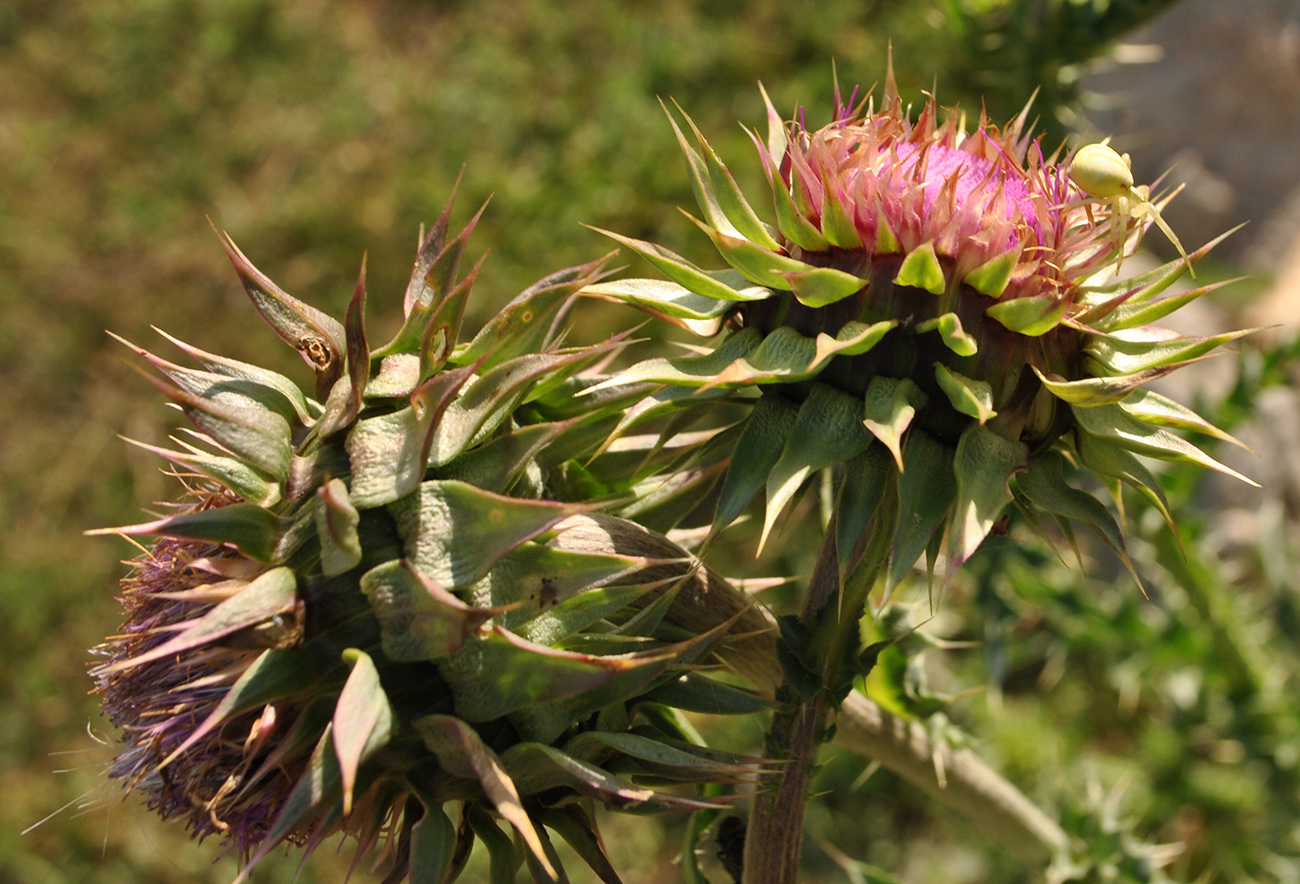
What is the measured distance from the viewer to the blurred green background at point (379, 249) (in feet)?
15.9

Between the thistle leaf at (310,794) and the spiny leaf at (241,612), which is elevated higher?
the spiny leaf at (241,612)

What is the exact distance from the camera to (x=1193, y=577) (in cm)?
371

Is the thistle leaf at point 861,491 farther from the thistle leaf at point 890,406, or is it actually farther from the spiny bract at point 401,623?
the spiny bract at point 401,623

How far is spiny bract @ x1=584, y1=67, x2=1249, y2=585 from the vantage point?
180cm

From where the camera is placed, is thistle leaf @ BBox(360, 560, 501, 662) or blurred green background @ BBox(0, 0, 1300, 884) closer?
thistle leaf @ BBox(360, 560, 501, 662)

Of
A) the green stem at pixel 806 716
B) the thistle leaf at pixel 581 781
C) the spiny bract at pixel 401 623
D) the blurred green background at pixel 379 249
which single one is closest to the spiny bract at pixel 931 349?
the green stem at pixel 806 716

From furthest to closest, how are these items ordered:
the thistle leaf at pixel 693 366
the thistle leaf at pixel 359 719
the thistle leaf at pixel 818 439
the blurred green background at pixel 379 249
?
Result: the blurred green background at pixel 379 249
the thistle leaf at pixel 693 366
the thistle leaf at pixel 818 439
the thistle leaf at pixel 359 719

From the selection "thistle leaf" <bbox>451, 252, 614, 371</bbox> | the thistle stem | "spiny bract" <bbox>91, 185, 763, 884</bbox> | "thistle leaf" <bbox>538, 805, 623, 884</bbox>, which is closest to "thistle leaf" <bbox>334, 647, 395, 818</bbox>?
"spiny bract" <bbox>91, 185, 763, 884</bbox>

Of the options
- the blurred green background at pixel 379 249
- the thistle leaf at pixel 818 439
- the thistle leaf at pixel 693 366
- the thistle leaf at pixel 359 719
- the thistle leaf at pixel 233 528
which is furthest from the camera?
the blurred green background at pixel 379 249

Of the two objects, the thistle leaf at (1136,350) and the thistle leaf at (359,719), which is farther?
the thistle leaf at (1136,350)

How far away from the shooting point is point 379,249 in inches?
261

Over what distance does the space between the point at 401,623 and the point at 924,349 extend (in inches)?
37.5

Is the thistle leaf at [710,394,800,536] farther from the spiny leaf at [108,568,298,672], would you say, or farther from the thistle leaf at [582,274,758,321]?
the spiny leaf at [108,568,298,672]

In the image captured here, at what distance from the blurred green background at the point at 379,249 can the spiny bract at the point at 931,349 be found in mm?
2392
